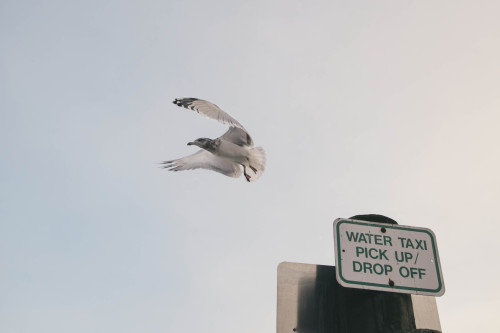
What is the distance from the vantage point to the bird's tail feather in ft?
23.7

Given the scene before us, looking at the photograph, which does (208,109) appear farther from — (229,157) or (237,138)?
(229,157)

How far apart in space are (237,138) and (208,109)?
1161 mm

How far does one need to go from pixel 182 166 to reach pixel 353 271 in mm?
5945

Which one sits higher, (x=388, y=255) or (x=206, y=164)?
(x=206, y=164)

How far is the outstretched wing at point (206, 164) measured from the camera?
734cm

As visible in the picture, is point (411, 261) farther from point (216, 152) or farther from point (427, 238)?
point (216, 152)

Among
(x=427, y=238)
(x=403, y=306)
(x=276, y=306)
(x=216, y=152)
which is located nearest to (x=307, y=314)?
(x=276, y=306)

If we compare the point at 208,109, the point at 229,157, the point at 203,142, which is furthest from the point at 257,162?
the point at 208,109

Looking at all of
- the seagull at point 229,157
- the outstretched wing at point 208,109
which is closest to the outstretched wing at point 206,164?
the seagull at point 229,157

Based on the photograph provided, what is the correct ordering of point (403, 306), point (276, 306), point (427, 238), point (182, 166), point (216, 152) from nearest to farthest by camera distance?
1. point (403, 306)
2. point (276, 306)
3. point (427, 238)
4. point (216, 152)
5. point (182, 166)

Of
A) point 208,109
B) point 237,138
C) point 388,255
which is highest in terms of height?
point 237,138

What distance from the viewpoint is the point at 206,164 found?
7551mm

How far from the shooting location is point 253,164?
7309mm

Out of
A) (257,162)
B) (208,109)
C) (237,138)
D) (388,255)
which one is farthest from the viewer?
(257,162)
